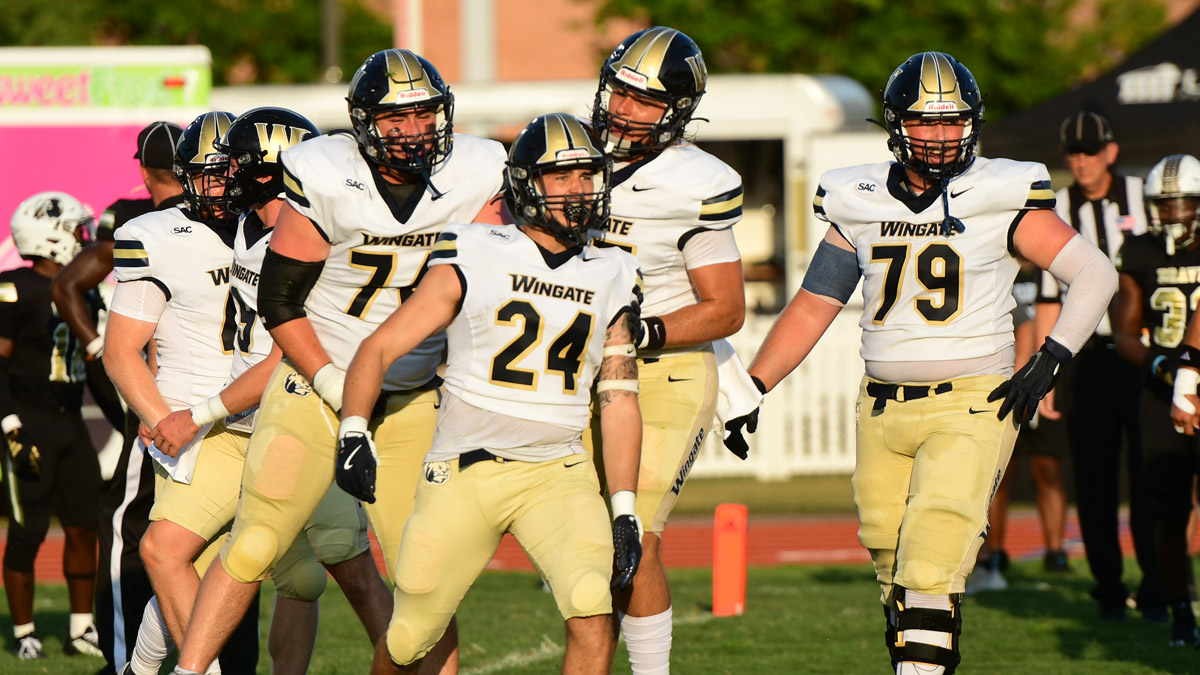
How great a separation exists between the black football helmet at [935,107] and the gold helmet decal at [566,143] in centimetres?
106

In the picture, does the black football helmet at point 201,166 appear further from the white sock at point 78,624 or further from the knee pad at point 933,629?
the white sock at point 78,624

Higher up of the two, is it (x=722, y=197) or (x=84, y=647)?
(x=722, y=197)

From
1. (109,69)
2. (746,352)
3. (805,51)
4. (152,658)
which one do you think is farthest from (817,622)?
(805,51)

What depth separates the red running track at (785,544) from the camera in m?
10.5

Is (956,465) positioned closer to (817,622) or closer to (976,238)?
(976,238)

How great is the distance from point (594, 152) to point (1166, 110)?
1008 cm

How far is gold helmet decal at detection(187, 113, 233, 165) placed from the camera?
208 inches

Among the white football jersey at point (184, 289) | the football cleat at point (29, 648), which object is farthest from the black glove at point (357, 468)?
the football cleat at point (29, 648)

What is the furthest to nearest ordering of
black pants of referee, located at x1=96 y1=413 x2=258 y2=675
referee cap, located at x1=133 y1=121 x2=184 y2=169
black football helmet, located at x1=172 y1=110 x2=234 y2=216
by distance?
referee cap, located at x1=133 y1=121 x2=184 y2=169 < black pants of referee, located at x1=96 y1=413 x2=258 y2=675 < black football helmet, located at x1=172 y1=110 x2=234 y2=216

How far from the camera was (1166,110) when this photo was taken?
520 inches

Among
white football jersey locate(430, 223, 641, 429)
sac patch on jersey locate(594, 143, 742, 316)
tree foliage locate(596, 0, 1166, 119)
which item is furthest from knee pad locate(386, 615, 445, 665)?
tree foliage locate(596, 0, 1166, 119)

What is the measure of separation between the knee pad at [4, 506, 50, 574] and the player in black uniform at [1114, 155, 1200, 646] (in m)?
5.31

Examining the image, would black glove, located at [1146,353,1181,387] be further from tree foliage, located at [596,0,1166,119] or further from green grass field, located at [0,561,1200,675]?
tree foliage, located at [596,0,1166,119]

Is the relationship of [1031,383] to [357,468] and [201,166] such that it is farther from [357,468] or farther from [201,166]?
[201,166]
